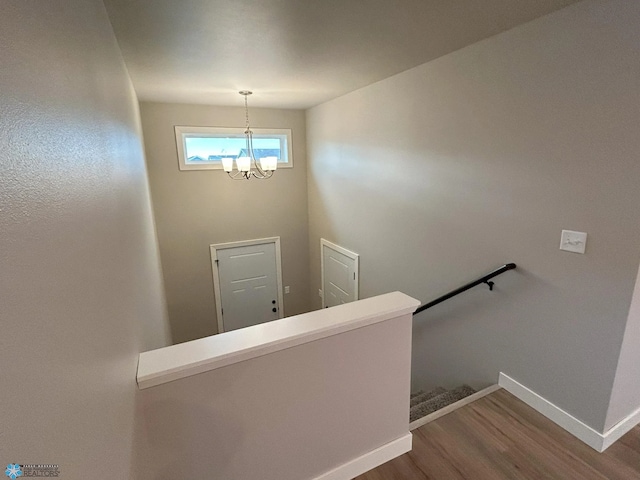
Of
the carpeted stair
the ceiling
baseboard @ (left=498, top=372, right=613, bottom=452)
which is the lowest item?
the carpeted stair

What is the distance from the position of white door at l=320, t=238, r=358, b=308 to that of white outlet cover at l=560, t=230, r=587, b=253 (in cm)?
246

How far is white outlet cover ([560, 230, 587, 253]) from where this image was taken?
1844 millimetres

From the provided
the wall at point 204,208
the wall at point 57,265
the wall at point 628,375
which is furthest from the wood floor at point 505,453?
the wall at point 204,208

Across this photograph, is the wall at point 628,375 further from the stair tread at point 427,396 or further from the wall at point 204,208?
the wall at point 204,208

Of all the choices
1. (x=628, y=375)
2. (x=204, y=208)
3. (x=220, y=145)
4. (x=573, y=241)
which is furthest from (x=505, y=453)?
(x=220, y=145)

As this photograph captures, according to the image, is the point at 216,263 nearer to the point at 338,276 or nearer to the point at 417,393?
the point at 338,276

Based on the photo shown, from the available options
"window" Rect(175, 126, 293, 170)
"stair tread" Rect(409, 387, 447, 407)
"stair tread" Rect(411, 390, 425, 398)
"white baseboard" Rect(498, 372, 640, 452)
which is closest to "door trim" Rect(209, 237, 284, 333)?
"window" Rect(175, 126, 293, 170)

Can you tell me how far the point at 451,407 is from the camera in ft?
7.63

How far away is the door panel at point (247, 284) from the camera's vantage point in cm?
506

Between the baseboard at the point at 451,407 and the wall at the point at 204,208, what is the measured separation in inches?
142

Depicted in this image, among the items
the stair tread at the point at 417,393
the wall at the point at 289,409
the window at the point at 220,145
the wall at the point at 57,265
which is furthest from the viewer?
the window at the point at 220,145

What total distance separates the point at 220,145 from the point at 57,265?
175 inches

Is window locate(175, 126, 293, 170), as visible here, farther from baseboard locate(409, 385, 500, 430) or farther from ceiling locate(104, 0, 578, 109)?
baseboard locate(409, 385, 500, 430)

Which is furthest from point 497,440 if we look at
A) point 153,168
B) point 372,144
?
point 153,168
